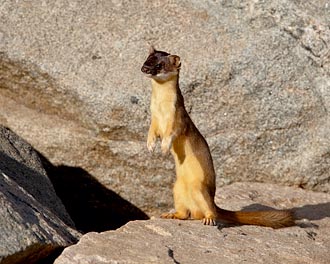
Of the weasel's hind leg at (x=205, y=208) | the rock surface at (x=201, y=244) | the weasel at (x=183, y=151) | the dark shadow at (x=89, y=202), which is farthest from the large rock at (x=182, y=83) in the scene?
the weasel's hind leg at (x=205, y=208)

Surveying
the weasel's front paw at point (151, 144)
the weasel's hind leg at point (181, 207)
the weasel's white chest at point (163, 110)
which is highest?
the weasel's white chest at point (163, 110)

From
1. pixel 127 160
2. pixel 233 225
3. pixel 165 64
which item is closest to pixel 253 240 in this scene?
pixel 233 225

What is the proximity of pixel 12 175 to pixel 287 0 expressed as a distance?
259 cm

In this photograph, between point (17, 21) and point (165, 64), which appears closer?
point (165, 64)

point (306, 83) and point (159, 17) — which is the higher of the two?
point (159, 17)

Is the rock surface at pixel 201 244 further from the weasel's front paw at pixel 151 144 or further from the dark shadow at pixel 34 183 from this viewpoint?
the dark shadow at pixel 34 183

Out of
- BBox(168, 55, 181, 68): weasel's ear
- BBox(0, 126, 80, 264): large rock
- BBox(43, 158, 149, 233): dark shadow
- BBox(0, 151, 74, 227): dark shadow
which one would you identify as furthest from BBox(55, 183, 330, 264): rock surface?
BBox(43, 158, 149, 233): dark shadow

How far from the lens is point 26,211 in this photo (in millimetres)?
6238

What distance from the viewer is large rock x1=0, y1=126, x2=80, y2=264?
5.74 meters

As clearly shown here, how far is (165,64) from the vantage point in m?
7.19

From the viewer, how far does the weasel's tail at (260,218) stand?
7.14m

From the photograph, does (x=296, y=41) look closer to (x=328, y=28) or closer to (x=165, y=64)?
(x=328, y=28)

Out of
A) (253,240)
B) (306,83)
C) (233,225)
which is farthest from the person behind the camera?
(306,83)

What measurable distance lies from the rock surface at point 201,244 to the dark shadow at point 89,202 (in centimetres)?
156
